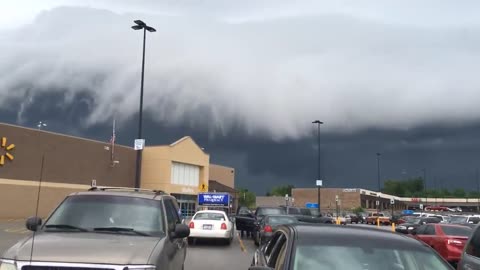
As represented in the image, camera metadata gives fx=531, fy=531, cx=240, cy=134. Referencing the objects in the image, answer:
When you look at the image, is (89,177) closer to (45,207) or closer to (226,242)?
(45,207)

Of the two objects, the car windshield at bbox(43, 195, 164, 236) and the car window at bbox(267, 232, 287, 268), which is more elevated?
the car windshield at bbox(43, 195, 164, 236)

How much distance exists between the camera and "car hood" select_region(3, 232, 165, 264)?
5.77 meters

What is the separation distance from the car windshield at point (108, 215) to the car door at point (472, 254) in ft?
14.8

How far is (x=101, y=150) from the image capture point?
185 feet

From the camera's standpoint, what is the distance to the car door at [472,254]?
7676 mm

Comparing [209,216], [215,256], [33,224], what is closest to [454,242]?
[215,256]

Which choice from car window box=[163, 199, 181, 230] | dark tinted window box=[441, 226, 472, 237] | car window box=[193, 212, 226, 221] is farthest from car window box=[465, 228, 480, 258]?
car window box=[193, 212, 226, 221]

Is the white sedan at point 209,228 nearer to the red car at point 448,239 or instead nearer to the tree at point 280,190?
the red car at point 448,239

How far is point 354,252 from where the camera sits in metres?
4.88

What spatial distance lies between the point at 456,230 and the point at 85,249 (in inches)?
531

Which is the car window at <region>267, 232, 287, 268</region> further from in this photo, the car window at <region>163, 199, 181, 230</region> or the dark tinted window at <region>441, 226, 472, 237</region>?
the dark tinted window at <region>441, 226, 472, 237</region>

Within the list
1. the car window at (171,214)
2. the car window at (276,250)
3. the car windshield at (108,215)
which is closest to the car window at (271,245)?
the car window at (276,250)

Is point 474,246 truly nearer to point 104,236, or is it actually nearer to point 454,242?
point 104,236

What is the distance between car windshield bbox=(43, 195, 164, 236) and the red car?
35.2 feet
